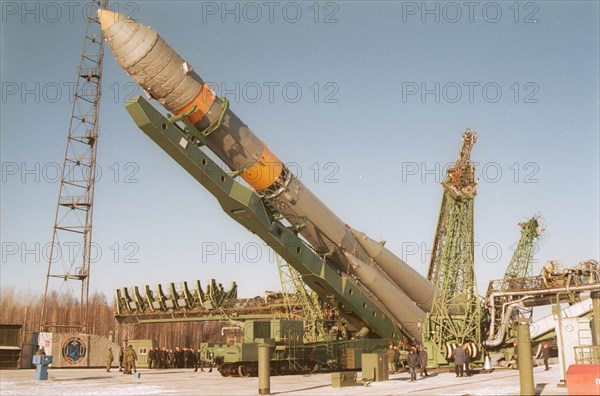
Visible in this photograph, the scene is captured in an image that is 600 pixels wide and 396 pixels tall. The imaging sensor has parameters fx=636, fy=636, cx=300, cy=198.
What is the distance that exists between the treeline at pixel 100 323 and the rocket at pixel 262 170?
3137 centimetres

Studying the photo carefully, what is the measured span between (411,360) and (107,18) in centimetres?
1175

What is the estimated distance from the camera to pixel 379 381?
16.6 m

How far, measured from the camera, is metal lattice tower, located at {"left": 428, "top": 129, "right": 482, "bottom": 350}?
2130cm

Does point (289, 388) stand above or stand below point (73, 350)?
below

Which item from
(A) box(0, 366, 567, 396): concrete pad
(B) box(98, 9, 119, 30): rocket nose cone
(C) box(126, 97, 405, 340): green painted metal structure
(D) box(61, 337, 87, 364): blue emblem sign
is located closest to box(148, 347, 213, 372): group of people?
→ (D) box(61, 337, 87, 364): blue emblem sign

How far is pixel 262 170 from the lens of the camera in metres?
17.8

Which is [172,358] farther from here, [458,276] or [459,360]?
[459,360]

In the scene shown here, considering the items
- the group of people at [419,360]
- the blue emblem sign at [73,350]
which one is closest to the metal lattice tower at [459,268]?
the group of people at [419,360]

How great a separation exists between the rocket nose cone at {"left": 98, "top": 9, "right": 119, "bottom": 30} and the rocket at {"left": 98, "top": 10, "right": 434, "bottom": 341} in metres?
0.02

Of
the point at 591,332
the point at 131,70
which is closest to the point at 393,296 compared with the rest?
the point at 591,332

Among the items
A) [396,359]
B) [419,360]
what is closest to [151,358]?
[396,359]

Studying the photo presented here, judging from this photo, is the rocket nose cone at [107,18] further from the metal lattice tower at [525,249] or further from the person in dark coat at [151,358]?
the metal lattice tower at [525,249]

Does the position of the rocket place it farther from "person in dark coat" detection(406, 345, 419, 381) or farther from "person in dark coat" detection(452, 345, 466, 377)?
"person in dark coat" detection(406, 345, 419, 381)

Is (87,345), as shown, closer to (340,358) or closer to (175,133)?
(340,358)
